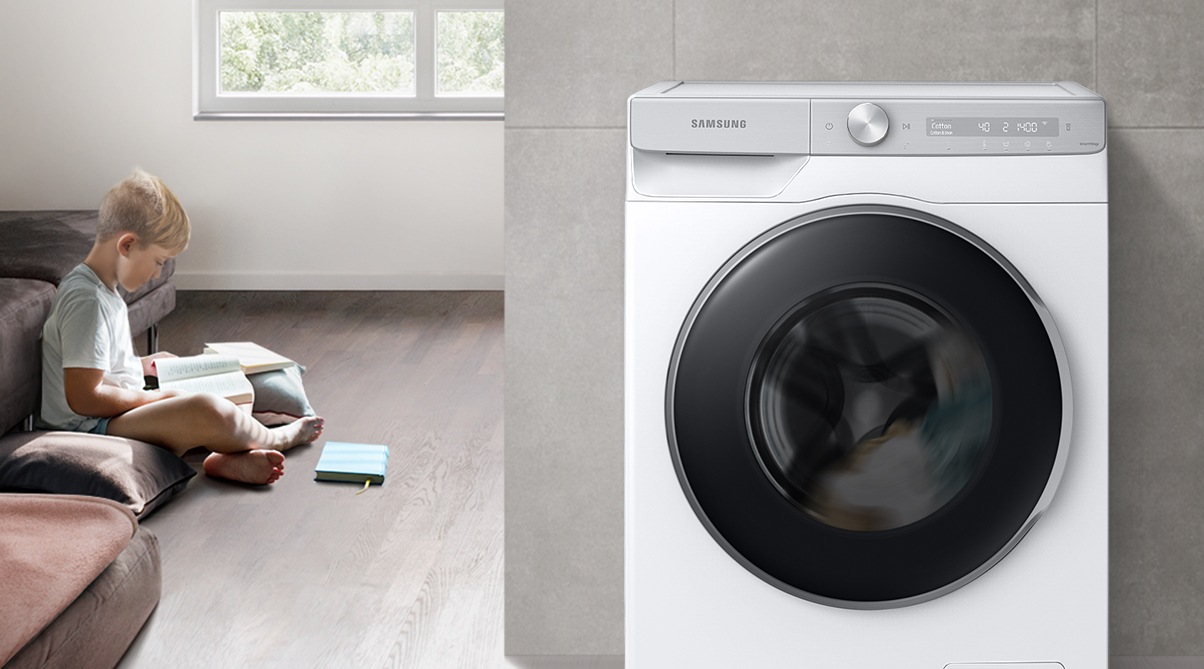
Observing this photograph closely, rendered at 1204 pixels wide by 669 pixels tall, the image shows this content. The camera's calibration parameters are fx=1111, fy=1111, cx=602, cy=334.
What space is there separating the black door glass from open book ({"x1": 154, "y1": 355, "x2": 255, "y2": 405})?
2010 mm

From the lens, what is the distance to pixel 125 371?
2729mm

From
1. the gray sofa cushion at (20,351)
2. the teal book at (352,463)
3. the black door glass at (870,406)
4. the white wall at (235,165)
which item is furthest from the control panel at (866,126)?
the white wall at (235,165)

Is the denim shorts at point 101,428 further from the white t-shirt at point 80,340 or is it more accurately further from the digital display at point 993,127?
the digital display at point 993,127

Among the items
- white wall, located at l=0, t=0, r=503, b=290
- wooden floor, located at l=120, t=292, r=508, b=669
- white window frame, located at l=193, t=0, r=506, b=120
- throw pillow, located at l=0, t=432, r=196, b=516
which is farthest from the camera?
white window frame, located at l=193, t=0, r=506, b=120

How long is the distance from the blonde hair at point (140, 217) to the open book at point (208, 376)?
40 cm

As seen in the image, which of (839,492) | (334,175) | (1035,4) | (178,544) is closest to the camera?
(839,492)

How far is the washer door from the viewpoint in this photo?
48.4 inches

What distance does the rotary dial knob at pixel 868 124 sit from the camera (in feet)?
4.18

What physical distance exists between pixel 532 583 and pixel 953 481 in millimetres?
676

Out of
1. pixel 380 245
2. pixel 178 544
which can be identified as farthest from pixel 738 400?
pixel 380 245

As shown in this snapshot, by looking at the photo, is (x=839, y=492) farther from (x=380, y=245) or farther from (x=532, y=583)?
(x=380, y=245)

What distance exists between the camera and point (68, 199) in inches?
195

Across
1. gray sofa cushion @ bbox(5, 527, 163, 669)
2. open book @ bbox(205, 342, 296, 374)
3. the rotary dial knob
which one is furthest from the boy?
the rotary dial knob

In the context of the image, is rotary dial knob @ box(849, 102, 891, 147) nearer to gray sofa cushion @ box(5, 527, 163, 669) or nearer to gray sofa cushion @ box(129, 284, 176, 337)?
gray sofa cushion @ box(5, 527, 163, 669)
